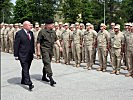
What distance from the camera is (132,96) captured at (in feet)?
25.5

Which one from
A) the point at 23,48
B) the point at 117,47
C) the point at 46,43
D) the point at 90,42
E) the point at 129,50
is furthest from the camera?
the point at 90,42

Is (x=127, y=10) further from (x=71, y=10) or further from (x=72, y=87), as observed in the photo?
(x=72, y=87)

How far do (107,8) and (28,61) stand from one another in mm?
56637

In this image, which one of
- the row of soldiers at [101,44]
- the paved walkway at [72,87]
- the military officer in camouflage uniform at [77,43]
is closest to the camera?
the paved walkway at [72,87]

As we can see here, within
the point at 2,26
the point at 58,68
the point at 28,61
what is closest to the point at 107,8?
the point at 2,26

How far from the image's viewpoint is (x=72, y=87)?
888 cm

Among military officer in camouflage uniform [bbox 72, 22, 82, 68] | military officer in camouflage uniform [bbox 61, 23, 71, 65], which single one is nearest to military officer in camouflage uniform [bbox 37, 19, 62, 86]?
military officer in camouflage uniform [bbox 72, 22, 82, 68]

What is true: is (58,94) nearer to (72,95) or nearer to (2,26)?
(72,95)

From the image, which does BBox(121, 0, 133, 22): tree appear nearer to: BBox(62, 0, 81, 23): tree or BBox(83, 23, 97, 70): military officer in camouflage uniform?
BBox(62, 0, 81, 23): tree

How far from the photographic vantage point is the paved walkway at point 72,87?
775 cm

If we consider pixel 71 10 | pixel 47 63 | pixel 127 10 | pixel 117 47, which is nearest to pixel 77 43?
pixel 117 47

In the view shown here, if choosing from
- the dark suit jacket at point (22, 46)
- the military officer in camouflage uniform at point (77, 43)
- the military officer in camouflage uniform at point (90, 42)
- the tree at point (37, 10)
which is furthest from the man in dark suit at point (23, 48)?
the tree at point (37, 10)

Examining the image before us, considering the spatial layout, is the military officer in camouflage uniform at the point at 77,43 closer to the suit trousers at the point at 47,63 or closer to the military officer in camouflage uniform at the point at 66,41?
the military officer in camouflage uniform at the point at 66,41

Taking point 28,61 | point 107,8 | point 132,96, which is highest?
point 107,8
